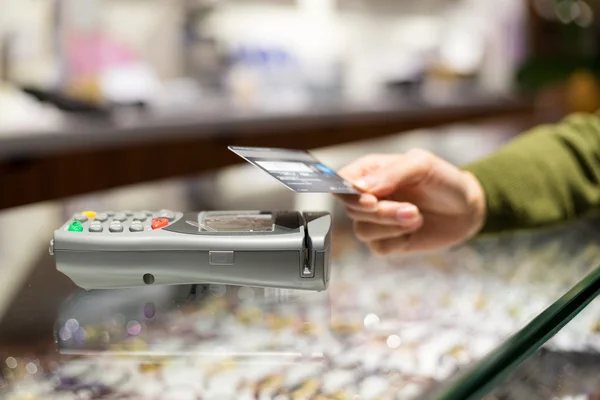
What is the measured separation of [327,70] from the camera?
3.30 metres

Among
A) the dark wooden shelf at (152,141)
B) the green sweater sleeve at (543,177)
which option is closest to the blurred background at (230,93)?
the dark wooden shelf at (152,141)

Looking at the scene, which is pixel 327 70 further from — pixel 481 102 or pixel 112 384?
pixel 112 384

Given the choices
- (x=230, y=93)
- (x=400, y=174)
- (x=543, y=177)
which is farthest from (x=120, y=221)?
(x=230, y=93)

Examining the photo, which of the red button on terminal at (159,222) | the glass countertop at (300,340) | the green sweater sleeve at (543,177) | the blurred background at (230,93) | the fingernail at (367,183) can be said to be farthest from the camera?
the blurred background at (230,93)

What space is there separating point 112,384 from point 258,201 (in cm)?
50

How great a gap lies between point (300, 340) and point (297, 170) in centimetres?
13

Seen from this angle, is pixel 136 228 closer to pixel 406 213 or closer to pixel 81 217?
pixel 81 217

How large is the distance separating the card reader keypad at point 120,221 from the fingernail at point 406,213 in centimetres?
20

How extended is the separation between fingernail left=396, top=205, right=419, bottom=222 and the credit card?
64 millimetres

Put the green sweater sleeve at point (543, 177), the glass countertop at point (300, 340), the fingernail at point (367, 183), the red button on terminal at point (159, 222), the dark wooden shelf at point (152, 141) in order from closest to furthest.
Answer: the glass countertop at point (300, 340)
the red button on terminal at point (159, 222)
the fingernail at point (367, 183)
the green sweater sleeve at point (543, 177)
the dark wooden shelf at point (152, 141)

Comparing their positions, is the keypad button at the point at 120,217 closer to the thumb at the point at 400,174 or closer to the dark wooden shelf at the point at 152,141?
the thumb at the point at 400,174

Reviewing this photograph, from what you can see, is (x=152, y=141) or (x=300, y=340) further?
(x=152, y=141)

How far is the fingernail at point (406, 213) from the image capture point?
627 mm

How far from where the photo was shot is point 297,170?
1.75ft
